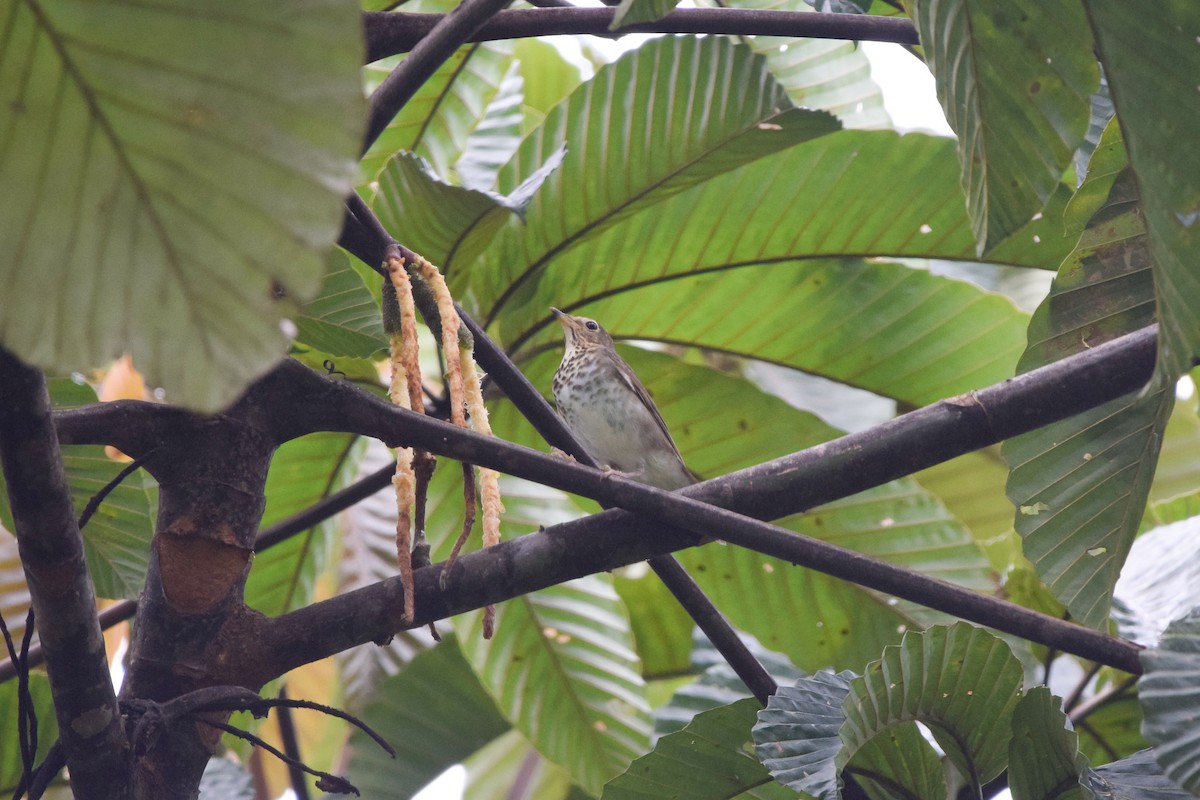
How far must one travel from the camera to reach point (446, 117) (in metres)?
2.41

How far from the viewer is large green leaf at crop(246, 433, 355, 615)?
2.05 m

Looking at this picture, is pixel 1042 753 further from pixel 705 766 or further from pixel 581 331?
pixel 581 331

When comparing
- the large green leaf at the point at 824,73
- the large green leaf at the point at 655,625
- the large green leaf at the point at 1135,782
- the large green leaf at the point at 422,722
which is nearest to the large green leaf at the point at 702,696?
the large green leaf at the point at 655,625

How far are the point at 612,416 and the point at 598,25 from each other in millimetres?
2048

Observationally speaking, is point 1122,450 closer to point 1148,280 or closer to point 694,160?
point 1148,280

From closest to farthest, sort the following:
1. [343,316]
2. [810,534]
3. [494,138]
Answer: [343,316] < [810,534] < [494,138]

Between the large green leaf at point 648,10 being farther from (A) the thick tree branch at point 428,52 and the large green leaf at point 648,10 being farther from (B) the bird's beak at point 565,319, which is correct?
(B) the bird's beak at point 565,319

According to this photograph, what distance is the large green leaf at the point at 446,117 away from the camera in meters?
2.35

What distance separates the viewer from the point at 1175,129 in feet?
2.96

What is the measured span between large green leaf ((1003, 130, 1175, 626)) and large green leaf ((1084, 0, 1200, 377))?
0.35m

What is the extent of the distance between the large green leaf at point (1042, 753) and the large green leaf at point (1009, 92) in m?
0.48

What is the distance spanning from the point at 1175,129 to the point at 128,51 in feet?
2.52

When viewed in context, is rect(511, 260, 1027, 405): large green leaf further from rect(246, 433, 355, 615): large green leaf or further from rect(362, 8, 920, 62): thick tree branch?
rect(362, 8, 920, 62): thick tree branch

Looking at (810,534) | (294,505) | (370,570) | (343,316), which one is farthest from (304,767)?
(370,570)
